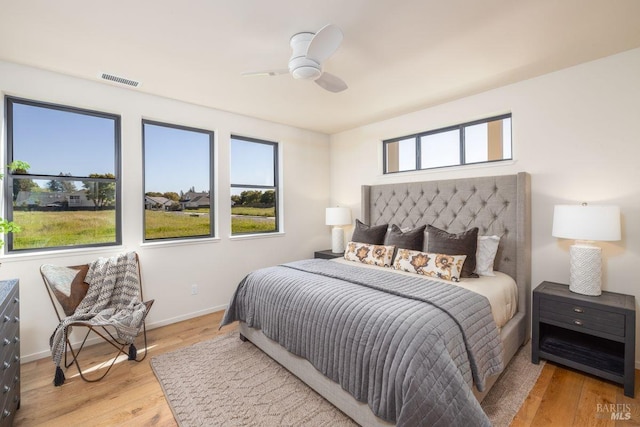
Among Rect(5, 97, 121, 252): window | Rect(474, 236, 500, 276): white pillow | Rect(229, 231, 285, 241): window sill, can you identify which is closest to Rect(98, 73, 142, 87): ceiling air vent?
Rect(5, 97, 121, 252): window

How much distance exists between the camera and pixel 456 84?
9.58 feet

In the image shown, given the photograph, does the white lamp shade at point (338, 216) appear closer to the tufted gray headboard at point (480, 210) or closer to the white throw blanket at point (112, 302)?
the tufted gray headboard at point (480, 210)

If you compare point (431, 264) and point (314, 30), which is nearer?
point (314, 30)

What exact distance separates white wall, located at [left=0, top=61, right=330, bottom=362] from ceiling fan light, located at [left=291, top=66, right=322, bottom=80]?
6.42 feet

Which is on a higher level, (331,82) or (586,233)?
(331,82)

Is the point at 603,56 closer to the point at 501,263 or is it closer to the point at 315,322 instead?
the point at 501,263

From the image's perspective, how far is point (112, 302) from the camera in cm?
269

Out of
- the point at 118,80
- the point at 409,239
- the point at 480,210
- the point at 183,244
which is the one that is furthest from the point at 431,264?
the point at 118,80

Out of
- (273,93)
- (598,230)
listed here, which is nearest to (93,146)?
(273,93)

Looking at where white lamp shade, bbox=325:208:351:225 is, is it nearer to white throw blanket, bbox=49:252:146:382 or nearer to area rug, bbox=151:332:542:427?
area rug, bbox=151:332:542:427

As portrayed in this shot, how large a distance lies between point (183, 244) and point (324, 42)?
2.69 metres

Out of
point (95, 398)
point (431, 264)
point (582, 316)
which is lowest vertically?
point (95, 398)

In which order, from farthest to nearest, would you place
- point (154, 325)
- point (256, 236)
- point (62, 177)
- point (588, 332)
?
point (256, 236), point (154, 325), point (62, 177), point (588, 332)

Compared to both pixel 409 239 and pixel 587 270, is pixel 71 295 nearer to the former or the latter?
pixel 409 239
